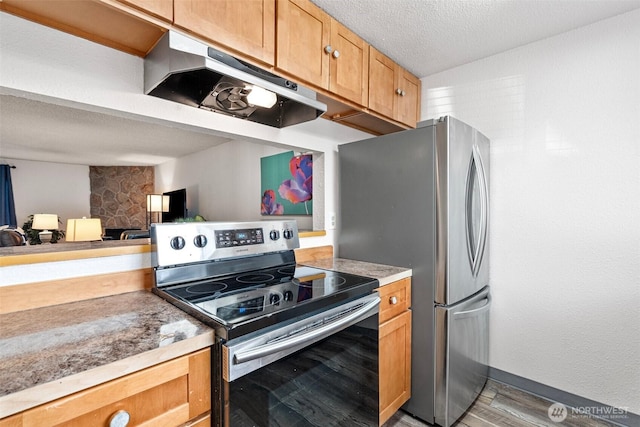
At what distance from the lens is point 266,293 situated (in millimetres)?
1121

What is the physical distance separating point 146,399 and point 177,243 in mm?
635

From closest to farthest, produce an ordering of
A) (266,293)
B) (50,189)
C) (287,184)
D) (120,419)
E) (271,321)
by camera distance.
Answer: (120,419), (271,321), (266,293), (287,184), (50,189)

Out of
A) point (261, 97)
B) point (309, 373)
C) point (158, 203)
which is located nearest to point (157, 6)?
point (261, 97)

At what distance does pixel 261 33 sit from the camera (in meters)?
1.17

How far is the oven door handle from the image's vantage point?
2.64ft

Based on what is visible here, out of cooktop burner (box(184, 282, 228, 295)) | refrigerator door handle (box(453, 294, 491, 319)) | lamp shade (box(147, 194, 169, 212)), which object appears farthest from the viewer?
lamp shade (box(147, 194, 169, 212))

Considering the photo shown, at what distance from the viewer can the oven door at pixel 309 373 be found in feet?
2.61

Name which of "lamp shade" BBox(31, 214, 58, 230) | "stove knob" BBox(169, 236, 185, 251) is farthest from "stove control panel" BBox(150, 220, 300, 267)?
"lamp shade" BBox(31, 214, 58, 230)

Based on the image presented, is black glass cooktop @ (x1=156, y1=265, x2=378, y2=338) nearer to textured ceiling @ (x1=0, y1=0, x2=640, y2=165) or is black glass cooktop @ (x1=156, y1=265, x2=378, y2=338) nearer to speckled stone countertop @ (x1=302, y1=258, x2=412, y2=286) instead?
speckled stone countertop @ (x1=302, y1=258, x2=412, y2=286)

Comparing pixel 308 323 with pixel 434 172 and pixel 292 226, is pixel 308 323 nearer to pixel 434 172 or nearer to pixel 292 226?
pixel 292 226

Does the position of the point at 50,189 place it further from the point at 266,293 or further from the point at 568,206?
the point at 568,206

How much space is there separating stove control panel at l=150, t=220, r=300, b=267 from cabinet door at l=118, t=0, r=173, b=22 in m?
0.74

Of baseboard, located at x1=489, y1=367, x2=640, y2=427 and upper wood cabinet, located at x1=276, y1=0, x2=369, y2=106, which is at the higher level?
A: upper wood cabinet, located at x1=276, y1=0, x2=369, y2=106

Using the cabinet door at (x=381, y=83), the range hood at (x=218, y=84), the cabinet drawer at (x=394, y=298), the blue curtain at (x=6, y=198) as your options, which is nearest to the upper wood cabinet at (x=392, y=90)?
the cabinet door at (x=381, y=83)
